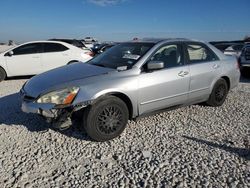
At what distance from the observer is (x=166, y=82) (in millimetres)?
4758

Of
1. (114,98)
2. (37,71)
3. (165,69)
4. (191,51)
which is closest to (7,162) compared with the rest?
(114,98)

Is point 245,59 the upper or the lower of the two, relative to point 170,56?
lower

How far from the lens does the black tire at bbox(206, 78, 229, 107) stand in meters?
5.89

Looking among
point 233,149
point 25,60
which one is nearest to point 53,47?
point 25,60

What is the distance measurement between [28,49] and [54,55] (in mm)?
963

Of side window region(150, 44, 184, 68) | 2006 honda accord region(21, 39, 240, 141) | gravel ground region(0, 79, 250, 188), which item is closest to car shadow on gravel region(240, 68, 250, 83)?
2006 honda accord region(21, 39, 240, 141)

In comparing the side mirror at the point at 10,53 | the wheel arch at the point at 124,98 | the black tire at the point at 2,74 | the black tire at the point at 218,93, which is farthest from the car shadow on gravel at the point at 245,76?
the black tire at the point at 2,74

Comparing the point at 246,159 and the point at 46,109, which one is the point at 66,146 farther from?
the point at 246,159

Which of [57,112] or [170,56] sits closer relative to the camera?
[57,112]

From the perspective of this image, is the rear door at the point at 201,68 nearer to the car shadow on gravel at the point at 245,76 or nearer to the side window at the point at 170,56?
the side window at the point at 170,56

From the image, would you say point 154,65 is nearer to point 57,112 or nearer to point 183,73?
point 183,73

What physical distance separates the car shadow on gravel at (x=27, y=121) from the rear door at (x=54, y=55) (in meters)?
4.30

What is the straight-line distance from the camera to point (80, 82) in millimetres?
4125

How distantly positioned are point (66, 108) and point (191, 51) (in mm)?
2811
